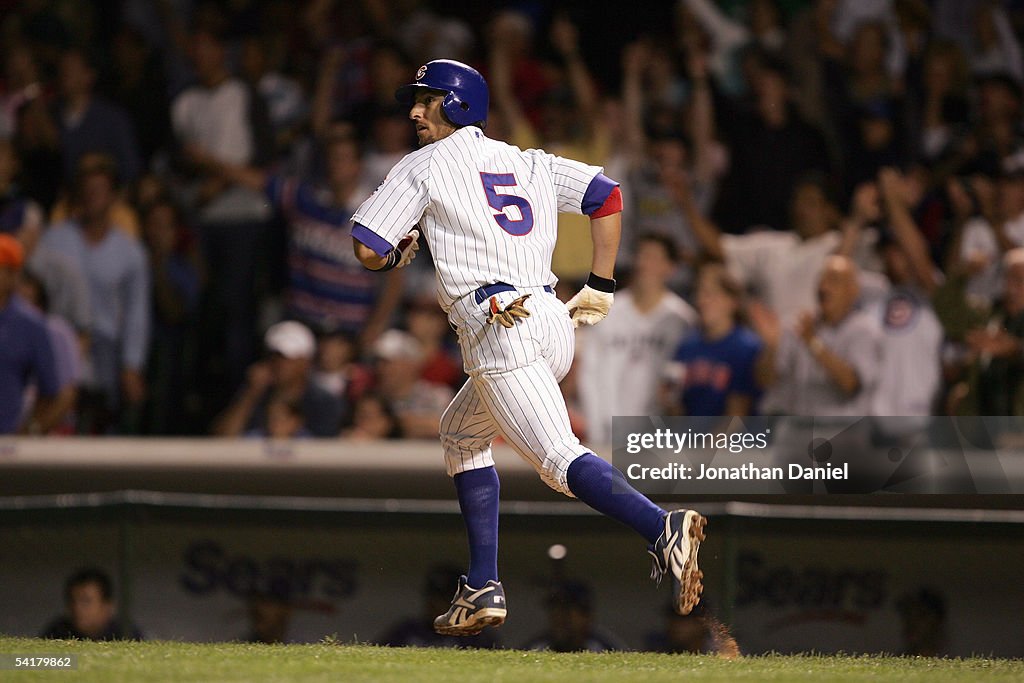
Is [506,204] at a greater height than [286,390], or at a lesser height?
lesser

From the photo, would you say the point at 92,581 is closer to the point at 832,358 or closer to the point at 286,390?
the point at 286,390

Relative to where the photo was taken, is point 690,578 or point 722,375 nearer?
point 690,578

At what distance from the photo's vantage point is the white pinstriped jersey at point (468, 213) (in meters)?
4.08

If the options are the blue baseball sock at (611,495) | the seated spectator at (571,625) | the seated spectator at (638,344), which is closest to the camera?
the blue baseball sock at (611,495)

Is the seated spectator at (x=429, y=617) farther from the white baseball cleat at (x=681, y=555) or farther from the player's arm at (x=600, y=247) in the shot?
the white baseball cleat at (x=681, y=555)

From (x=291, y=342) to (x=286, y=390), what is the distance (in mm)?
256

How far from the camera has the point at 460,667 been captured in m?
4.09

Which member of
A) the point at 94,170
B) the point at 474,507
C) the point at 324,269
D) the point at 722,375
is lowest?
the point at 474,507

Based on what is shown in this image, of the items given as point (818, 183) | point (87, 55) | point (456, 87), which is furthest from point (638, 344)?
point (87, 55)

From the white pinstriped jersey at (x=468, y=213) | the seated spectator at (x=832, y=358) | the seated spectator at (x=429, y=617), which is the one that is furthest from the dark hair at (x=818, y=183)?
the white pinstriped jersey at (x=468, y=213)

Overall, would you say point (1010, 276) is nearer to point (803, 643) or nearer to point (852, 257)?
point (852, 257)

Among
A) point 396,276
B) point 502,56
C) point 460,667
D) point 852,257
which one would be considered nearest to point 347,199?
point 396,276

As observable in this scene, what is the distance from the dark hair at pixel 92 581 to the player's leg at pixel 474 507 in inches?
88.9

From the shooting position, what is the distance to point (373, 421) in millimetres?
7293
